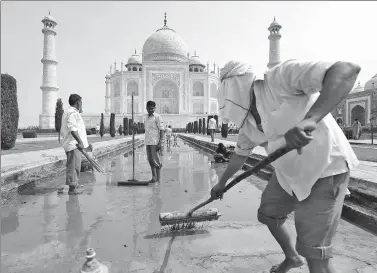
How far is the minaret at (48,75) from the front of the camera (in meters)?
33.2

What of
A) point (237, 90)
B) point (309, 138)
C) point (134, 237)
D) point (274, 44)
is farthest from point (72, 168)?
point (274, 44)

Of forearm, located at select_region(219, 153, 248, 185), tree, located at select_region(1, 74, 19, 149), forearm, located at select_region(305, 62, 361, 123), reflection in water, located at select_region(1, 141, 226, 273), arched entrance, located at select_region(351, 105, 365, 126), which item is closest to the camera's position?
forearm, located at select_region(305, 62, 361, 123)

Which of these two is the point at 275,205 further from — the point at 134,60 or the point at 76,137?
the point at 134,60

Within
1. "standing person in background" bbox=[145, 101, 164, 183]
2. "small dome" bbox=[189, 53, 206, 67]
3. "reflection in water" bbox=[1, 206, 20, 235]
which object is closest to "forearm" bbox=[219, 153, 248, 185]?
"reflection in water" bbox=[1, 206, 20, 235]

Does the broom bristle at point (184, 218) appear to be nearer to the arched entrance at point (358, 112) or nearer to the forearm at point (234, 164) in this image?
the forearm at point (234, 164)

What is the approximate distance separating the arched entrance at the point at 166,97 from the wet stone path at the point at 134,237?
143ft

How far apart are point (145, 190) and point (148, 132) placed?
0.98m

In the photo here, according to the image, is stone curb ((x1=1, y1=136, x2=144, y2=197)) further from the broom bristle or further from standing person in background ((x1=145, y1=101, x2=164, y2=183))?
the broom bristle

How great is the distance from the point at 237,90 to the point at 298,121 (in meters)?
0.37

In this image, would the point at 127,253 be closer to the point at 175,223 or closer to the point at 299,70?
the point at 175,223

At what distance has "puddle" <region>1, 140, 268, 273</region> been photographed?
1907mm

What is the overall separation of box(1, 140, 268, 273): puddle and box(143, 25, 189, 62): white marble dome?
44.0 metres

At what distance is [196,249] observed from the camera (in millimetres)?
2029

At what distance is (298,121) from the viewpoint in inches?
49.1
